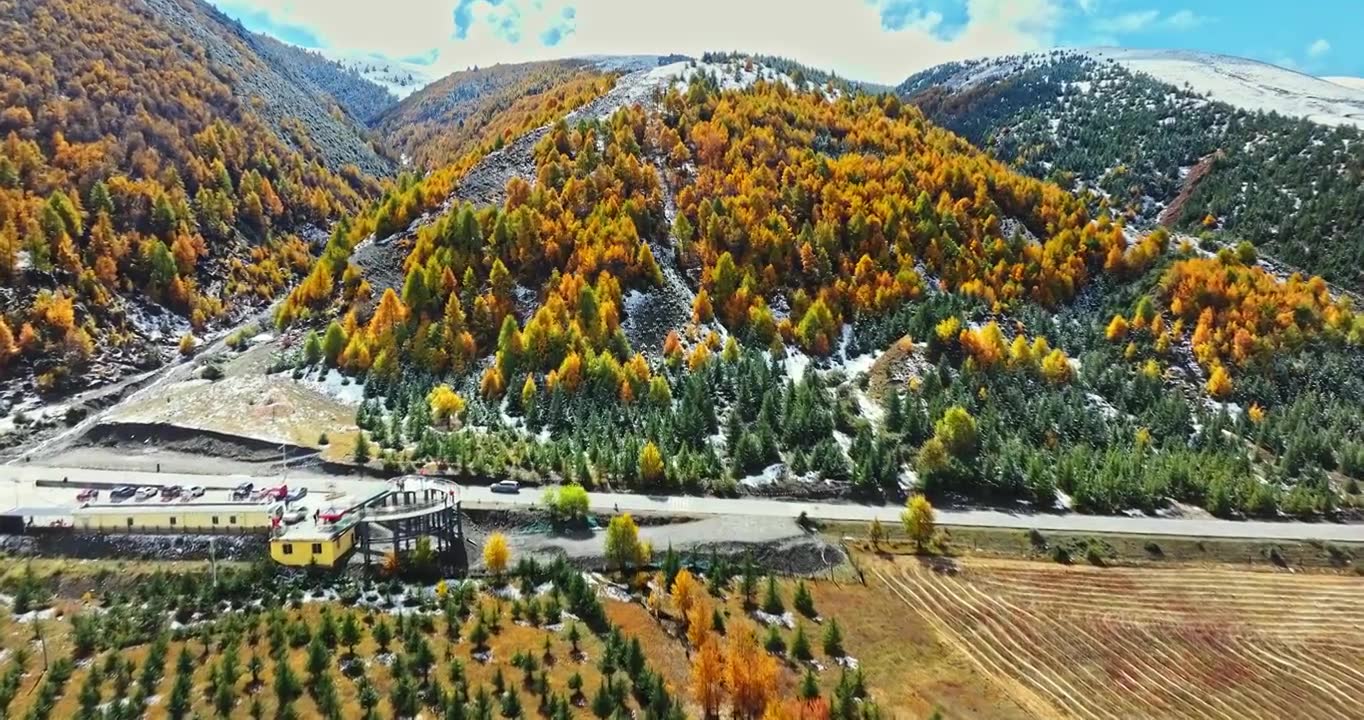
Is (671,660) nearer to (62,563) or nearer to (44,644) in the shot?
(44,644)

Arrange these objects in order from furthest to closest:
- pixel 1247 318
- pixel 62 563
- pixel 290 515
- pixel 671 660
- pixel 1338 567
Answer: pixel 1247 318 → pixel 1338 567 → pixel 290 515 → pixel 62 563 → pixel 671 660

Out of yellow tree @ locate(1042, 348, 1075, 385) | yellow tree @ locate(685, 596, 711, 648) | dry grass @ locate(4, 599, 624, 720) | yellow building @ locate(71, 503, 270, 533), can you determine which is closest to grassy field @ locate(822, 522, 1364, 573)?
yellow tree @ locate(685, 596, 711, 648)

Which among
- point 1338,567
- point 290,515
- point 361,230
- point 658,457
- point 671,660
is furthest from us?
point 361,230

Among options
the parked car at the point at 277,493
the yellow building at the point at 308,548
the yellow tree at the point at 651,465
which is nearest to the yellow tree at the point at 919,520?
the yellow tree at the point at 651,465

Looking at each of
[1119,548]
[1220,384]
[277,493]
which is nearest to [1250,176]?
[1220,384]

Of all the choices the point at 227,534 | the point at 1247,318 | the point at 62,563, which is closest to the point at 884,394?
the point at 1247,318

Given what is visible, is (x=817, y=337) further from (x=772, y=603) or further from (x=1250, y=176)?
(x=1250, y=176)

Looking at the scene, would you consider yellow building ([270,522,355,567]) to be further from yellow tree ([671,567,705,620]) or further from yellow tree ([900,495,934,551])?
yellow tree ([900,495,934,551])
